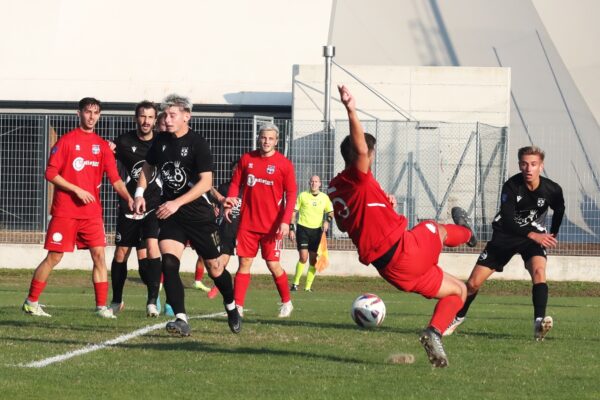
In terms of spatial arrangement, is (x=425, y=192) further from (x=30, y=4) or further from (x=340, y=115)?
(x=30, y=4)

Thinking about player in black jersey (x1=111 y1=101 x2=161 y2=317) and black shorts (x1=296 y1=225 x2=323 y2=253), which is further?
black shorts (x1=296 y1=225 x2=323 y2=253)

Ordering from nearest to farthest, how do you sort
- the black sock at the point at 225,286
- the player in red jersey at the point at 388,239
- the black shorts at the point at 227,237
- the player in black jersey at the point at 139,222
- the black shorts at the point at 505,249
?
1. the player in red jersey at the point at 388,239
2. the black sock at the point at 225,286
3. the black shorts at the point at 505,249
4. the player in black jersey at the point at 139,222
5. the black shorts at the point at 227,237

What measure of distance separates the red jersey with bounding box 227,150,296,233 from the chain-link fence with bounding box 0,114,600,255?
1077cm

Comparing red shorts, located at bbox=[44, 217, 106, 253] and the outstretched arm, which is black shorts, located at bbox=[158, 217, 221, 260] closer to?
red shorts, located at bbox=[44, 217, 106, 253]

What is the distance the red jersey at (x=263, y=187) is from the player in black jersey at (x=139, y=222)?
3.25ft

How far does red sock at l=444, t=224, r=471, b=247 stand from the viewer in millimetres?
8898

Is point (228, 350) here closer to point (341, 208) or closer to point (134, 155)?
point (341, 208)

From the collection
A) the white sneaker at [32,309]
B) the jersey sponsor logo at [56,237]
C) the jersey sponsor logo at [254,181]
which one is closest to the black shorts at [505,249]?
the jersey sponsor logo at [254,181]

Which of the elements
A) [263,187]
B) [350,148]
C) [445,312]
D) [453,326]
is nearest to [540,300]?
[453,326]

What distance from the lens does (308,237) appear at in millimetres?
21531

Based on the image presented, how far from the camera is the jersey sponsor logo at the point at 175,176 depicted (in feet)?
33.3

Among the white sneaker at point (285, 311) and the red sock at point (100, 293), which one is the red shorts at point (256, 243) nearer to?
the white sneaker at point (285, 311)

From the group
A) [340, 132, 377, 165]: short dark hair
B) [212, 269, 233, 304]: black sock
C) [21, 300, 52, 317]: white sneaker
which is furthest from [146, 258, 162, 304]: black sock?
[340, 132, 377, 165]: short dark hair

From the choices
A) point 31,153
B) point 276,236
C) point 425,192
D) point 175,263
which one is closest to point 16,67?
point 31,153
